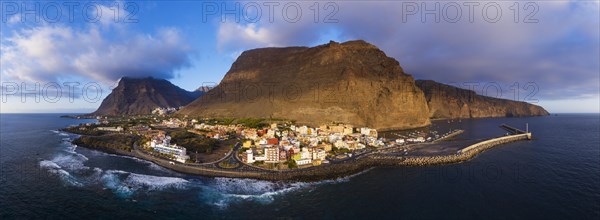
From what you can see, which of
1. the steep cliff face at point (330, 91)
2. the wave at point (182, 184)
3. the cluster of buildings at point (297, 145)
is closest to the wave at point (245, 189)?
the wave at point (182, 184)

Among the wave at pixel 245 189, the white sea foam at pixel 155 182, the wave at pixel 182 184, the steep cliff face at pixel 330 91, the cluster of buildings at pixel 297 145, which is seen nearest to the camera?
the wave at pixel 245 189

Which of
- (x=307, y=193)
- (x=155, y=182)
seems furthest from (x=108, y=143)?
(x=307, y=193)

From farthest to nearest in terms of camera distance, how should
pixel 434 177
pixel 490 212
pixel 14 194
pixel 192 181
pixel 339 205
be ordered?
1. pixel 434 177
2. pixel 192 181
3. pixel 14 194
4. pixel 339 205
5. pixel 490 212

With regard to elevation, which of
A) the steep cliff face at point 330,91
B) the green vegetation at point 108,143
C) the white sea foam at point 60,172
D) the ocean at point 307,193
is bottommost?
the ocean at point 307,193

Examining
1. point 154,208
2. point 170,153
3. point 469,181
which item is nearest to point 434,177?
point 469,181

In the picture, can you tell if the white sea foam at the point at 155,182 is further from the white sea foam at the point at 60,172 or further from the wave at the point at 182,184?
the white sea foam at the point at 60,172

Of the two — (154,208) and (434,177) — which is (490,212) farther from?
(154,208)
